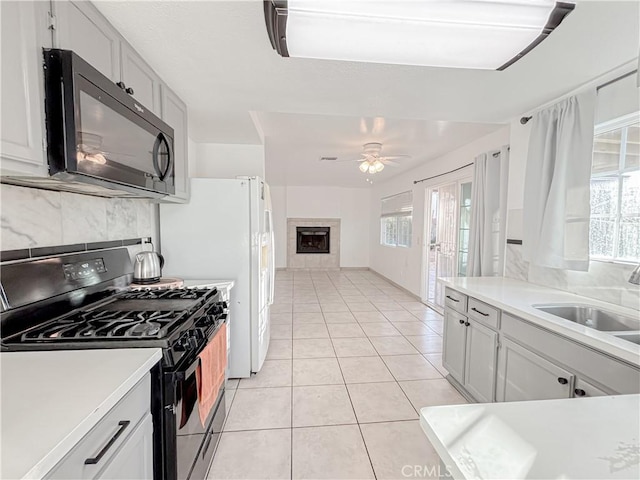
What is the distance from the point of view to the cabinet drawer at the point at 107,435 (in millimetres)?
692

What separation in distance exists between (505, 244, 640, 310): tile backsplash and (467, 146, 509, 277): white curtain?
0.43m

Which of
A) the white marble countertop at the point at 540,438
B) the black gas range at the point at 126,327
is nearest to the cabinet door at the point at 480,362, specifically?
the white marble countertop at the point at 540,438

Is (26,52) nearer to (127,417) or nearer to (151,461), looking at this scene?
(127,417)

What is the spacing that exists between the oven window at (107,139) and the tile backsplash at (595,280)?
2924 mm

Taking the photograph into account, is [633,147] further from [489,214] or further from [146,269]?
[146,269]

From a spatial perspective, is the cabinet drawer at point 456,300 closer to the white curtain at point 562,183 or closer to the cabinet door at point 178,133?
the white curtain at point 562,183

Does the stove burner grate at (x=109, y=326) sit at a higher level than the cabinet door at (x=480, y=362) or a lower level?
higher

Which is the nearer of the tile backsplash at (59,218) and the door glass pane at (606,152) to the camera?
the tile backsplash at (59,218)

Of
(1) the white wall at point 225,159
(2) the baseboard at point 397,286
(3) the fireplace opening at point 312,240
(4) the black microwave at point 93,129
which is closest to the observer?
(4) the black microwave at point 93,129

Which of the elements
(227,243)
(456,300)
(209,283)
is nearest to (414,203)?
(456,300)

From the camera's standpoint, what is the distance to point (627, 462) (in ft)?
1.95

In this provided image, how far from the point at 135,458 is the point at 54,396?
0.37 metres

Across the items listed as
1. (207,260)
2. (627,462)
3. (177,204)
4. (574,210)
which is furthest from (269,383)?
(574,210)

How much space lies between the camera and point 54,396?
793 mm
